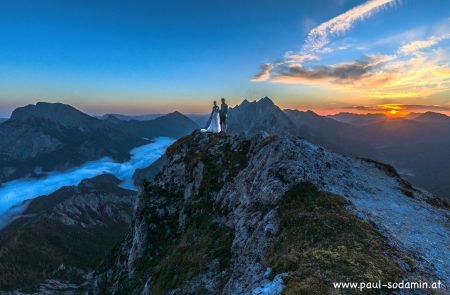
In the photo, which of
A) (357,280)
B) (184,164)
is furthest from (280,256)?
(184,164)

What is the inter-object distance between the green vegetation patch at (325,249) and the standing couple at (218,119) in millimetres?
66936

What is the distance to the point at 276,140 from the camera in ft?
154

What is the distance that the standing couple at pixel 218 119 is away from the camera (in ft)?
317

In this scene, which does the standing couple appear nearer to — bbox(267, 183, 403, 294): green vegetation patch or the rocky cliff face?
the rocky cliff face

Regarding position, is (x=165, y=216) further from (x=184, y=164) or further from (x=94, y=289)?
(x=94, y=289)

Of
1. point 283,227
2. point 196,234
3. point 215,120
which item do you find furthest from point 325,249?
point 215,120

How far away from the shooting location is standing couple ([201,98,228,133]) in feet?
317

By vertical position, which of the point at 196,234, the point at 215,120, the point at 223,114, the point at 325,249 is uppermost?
the point at 223,114

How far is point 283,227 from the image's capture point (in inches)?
1125

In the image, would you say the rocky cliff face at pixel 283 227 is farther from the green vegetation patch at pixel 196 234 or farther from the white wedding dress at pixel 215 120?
the white wedding dress at pixel 215 120

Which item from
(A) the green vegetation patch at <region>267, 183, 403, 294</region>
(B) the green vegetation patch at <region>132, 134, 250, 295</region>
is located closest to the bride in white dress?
(B) the green vegetation patch at <region>132, 134, 250, 295</region>

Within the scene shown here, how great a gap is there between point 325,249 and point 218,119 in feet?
275

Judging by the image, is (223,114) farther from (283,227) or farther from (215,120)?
(283,227)

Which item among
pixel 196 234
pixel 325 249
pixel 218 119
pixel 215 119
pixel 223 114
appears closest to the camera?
pixel 325 249
